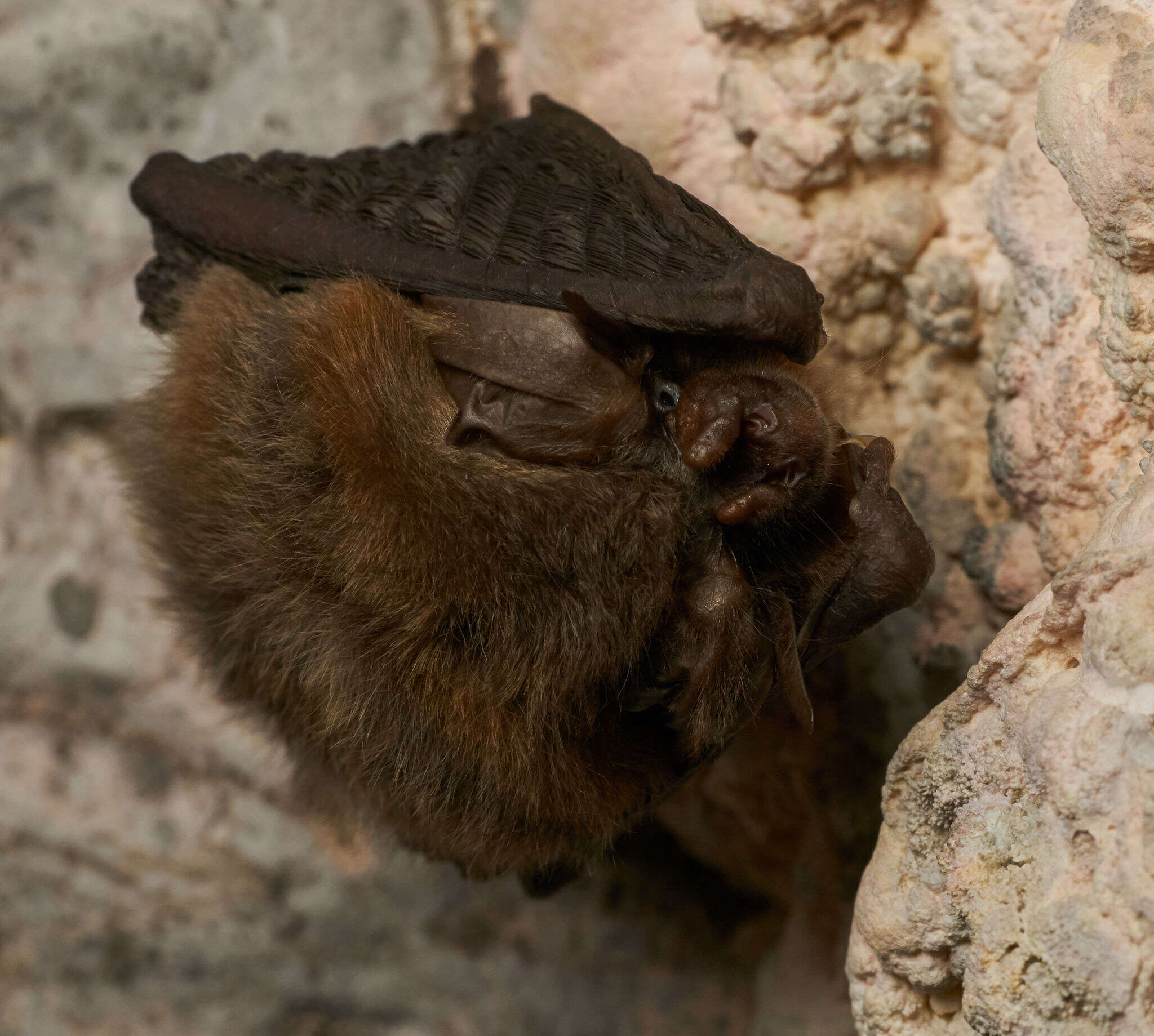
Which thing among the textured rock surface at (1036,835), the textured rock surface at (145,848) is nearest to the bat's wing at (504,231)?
the textured rock surface at (1036,835)

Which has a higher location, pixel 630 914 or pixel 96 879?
pixel 630 914

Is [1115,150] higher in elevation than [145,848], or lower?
higher

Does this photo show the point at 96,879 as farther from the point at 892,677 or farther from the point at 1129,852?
the point at 1129,852

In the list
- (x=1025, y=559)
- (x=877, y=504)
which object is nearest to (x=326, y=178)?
(x=877, y=504)

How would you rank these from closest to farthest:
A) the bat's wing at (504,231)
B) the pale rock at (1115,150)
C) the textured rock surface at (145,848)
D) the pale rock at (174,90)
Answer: the pale rock at (1115,150) → the bat's wing at (504,231) → the pale rock at (174,90) → the textured rock surface at (145,848)

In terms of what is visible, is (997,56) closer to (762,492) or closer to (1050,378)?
(1050,378)

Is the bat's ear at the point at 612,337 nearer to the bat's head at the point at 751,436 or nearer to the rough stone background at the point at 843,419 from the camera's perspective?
the bat's head at the point at 751,436

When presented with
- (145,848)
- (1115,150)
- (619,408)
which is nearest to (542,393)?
(619,408)
